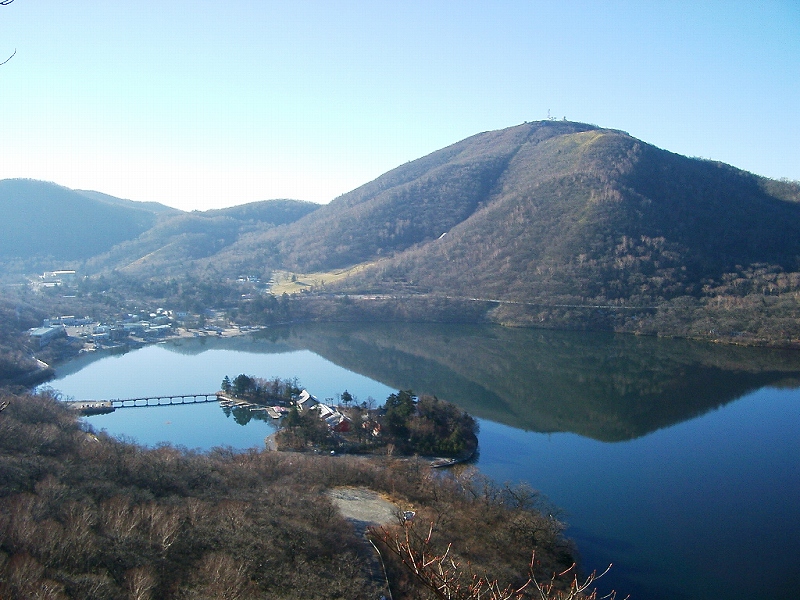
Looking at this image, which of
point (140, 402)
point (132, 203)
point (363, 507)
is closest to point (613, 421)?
point (363, 507)

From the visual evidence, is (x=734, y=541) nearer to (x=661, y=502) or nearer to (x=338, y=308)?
(x=661, y=502)

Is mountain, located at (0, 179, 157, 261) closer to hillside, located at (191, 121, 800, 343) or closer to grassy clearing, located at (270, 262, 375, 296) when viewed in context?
hillside, located at (191, 121, 800, 343)

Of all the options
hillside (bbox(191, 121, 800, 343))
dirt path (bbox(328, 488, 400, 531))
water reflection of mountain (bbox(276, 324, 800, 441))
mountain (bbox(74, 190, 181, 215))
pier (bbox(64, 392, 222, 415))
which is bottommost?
pier (bbox(64, 392, 222, 415))

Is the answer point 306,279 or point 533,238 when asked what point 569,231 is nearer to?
point 533,238

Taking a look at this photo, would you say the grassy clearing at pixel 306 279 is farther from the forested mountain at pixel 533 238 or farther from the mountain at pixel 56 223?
the mountain at pixel 56 223

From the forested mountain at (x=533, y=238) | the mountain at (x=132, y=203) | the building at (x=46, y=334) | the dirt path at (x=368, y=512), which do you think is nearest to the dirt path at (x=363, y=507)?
the dirt path at (x=368, y=512)

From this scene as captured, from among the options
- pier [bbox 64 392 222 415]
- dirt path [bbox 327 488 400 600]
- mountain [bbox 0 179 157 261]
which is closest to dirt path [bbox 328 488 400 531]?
dirt path [bbox 327 488 400 600]

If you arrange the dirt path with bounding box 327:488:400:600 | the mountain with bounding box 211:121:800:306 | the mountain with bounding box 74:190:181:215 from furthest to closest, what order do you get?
1. the mountain with bounding box 74:190:181:215
2. the mountain with bounding box 211:121:800:306
3. the dirt path with bounding box 327:488:400:600
